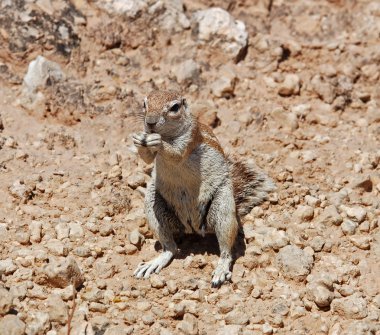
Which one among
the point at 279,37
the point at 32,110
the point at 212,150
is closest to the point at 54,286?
the point at 212,150

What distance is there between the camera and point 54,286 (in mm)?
4957

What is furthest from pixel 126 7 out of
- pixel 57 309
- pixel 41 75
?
pixel 57 309

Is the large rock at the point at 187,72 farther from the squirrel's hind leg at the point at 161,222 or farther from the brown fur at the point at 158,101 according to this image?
the brown fur at the point at 158,101

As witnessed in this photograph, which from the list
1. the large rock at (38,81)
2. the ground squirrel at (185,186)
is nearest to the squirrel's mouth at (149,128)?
the ground squirrel at (185,186)

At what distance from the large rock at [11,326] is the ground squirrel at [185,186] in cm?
109

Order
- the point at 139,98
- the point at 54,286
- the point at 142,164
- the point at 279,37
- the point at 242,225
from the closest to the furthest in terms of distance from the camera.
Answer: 1. the point at 54,286
2. the point at 242,225
3. the point at 142,164
4. the point at 139,98
5. the point at 279,37

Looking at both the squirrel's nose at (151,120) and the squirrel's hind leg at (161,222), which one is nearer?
the squirrel's nose at (151,120)

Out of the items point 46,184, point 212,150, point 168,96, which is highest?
point 168,96

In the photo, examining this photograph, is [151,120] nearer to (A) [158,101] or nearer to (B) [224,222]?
(A) [158,101]

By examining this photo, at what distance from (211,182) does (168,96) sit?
814 mm

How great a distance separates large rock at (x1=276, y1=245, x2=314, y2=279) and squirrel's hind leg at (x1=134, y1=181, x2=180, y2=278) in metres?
0.87

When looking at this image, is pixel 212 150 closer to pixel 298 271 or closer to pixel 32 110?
pixel 298 271

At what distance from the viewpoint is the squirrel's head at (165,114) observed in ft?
16.4

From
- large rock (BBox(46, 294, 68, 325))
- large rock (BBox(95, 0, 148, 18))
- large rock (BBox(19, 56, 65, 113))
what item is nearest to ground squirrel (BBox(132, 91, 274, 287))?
large rock (BBox(46, 294, 68, 325))
